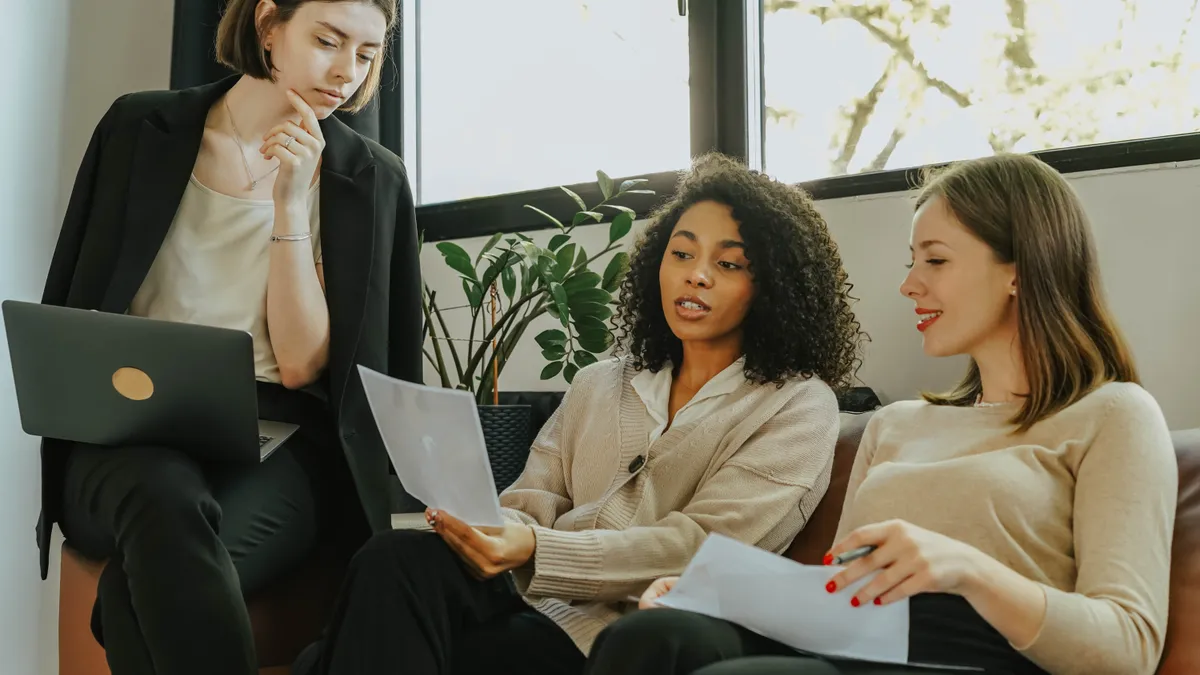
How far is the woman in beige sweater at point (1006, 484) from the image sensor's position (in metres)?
0.96

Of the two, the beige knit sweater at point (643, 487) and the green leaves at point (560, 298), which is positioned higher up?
the green leaves at point (560, 298)

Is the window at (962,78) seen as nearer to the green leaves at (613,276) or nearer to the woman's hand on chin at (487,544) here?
the green leaves at (613,276)

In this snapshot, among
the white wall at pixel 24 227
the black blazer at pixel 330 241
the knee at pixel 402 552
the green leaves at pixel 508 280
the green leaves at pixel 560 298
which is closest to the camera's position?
the knee at pixel 402 552

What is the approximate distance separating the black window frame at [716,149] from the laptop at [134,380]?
1040mm

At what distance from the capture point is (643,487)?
4.68 feet

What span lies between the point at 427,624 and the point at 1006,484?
2.09 ft

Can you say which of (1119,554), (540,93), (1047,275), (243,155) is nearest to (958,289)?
(1047,275)

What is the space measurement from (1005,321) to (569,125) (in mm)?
1558

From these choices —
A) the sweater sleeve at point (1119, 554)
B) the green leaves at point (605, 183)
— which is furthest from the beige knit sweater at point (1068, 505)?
the green leaves at point (605, 183)

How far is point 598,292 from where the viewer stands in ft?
6.37

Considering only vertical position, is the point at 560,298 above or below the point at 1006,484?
above

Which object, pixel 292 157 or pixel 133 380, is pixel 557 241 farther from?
pixel 133 380

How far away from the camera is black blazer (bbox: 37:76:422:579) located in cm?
158

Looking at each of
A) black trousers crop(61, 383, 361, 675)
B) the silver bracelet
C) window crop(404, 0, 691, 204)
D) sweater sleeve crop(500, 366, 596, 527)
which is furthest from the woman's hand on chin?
window crop(404, 0, 691, 204)
